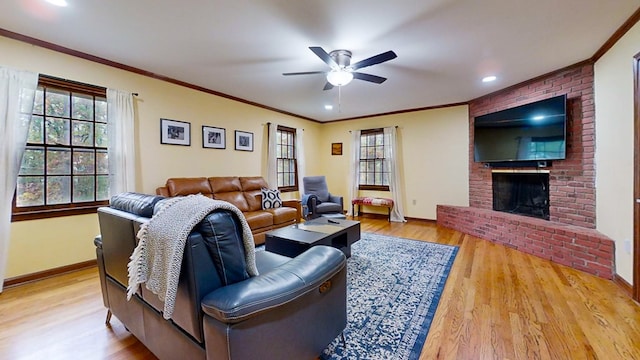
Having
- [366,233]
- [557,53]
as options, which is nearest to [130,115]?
[366,233]

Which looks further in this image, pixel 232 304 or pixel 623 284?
pixel 623 284

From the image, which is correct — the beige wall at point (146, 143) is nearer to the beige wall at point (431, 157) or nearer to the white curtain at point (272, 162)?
the white curtain at point (272, 162)

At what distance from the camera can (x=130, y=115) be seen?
Answer: 3.30 meters

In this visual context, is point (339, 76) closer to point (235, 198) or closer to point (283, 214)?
point (283, 214)

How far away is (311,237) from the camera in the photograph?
2707 millimetres

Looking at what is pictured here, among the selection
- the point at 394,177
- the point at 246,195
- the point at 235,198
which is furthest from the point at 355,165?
the point at 235,198

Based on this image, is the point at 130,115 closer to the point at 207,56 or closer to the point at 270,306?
the point at 207,56

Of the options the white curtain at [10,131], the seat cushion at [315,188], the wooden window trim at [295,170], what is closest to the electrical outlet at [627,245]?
the seat cushion at [315,188]

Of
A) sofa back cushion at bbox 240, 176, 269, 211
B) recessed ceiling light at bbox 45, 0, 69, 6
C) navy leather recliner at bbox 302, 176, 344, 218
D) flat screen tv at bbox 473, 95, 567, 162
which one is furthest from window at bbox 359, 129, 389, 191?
recessed ceiling light at bbox 45, 0, 69, 6

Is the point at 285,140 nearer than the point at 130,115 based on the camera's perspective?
No

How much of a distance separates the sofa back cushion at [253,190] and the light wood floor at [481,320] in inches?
84.1

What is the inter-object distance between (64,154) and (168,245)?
2850mm

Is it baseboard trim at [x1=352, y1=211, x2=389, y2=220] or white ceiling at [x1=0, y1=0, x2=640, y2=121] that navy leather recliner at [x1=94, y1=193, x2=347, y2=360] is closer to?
white ceiling at [x1=0, y1=0, x2=640, y2=121]

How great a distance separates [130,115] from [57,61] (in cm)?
80
